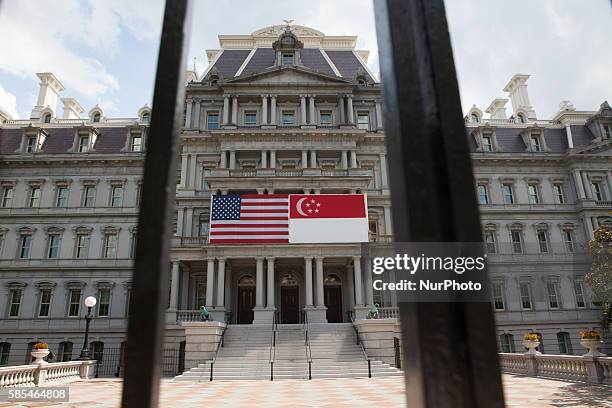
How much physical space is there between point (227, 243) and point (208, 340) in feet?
22.5

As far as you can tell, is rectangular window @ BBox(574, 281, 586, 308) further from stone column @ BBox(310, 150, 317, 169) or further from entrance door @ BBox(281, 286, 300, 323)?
stone column @ BBox(310, 150, 317, 169)

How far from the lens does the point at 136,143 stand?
35.1 m

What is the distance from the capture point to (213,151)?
106 feet

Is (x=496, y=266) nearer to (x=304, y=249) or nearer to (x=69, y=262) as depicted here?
(x=304, y=249)

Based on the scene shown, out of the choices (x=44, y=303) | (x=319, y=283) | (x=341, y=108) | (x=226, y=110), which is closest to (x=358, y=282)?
(x=319, y=283)

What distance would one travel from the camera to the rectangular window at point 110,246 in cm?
3152

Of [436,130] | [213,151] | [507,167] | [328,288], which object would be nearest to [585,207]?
→ [507,167]

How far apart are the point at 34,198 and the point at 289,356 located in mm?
26732

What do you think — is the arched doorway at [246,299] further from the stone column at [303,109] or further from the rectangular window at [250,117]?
the stone column at [303,109]

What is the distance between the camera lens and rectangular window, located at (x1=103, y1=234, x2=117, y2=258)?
3152cm

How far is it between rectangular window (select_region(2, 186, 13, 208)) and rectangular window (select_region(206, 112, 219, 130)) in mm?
16868

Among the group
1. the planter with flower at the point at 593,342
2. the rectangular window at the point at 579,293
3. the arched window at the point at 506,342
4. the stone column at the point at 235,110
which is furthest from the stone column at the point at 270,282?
the rectangular window at the point at 579,293

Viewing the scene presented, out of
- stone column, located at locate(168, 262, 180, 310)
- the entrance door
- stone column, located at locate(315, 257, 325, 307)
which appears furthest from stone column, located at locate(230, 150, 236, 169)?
stone column, located at locate(315, 257, 325, 307)

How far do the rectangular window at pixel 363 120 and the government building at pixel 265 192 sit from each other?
0.44 feet
